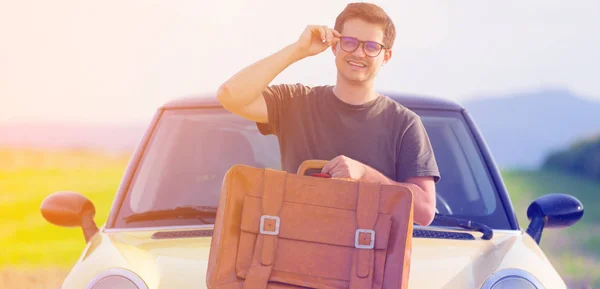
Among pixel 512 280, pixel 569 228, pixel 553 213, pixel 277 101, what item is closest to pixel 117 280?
pixel 277 101

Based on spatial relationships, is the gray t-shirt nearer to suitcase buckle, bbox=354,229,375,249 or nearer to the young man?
the young man

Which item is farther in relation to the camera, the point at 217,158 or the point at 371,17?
the point at 217,158

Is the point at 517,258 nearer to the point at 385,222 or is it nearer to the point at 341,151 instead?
the point at 341,151

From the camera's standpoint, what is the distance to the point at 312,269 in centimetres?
305

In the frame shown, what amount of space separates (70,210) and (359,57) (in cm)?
174

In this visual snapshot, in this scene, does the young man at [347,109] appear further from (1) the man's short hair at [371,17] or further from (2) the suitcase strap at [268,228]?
(2) the suitcase strap at [268,228]

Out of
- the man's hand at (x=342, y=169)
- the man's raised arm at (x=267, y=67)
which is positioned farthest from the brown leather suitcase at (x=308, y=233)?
the man's raised arm at (x=267, y=67)

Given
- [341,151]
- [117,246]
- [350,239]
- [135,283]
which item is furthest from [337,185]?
[117,246]

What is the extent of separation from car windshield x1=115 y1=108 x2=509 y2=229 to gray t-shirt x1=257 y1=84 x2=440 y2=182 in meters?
1.08

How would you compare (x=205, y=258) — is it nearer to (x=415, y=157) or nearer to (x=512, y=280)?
(x=415, y=157)

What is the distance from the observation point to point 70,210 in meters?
4.61

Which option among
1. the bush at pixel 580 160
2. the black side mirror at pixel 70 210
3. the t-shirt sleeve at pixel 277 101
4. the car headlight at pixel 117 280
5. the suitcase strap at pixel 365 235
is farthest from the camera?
the bush at pixel 580 160

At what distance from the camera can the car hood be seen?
12.3 feet

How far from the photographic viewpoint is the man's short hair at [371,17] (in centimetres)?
368
